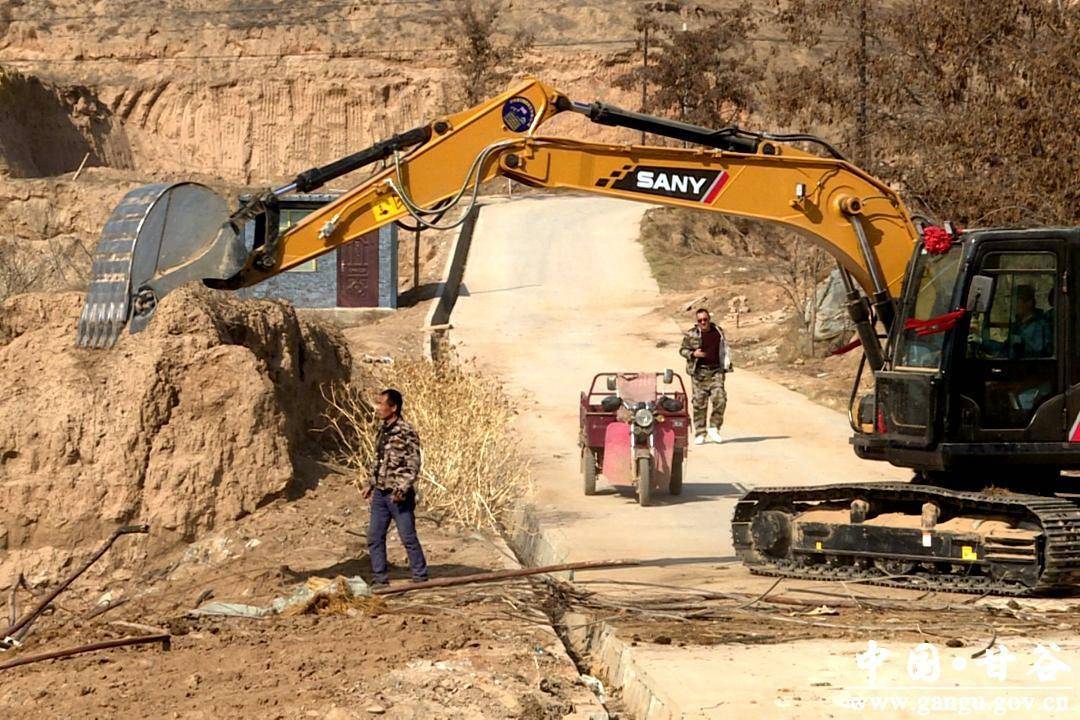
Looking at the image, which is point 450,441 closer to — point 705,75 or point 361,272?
point 361,272

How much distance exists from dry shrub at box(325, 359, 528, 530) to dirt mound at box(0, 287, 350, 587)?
1.39m

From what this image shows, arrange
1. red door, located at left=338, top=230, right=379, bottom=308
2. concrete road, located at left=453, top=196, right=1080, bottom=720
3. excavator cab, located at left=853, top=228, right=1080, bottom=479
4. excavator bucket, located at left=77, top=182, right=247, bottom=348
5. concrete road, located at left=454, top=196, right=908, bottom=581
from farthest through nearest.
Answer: red door, located at left=338, top=230, right=379, bottom=308, concrete road, located at left=454, top=196, right=908, bottom=581, excavator cab, located at left=853, top=228, right=1080, bottom=479, excavator bucket, located at left=77, top=182, right=247, bottom=348, concrete road, located at left=453, top=196, right=1080, bottom=720

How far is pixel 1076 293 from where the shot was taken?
11.5 m

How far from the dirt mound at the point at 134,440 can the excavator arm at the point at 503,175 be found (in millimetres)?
566

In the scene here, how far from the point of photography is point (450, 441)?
14.9 meters

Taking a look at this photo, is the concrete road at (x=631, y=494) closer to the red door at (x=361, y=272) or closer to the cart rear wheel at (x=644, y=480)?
the cart rear wheel at (x=644, y=480)

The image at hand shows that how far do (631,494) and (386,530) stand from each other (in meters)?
6.01

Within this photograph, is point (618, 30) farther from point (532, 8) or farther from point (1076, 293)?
point (1076, 293)

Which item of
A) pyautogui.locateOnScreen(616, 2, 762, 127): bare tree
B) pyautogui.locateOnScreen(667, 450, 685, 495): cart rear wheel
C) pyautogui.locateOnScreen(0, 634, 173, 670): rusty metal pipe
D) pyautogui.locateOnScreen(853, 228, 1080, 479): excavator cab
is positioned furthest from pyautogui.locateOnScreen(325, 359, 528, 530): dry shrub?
pyautogui.locateOnScreen(616, 2, 762, 127): bare tree

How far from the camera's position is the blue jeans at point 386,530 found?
1137 centimetres

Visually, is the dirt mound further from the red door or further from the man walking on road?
the red door

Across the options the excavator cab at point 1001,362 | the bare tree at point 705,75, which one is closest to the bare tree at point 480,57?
the bare tree at point 705,75

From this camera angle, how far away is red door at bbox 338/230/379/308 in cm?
3612

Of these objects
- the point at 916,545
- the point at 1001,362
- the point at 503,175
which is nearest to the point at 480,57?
the point at 503,175
